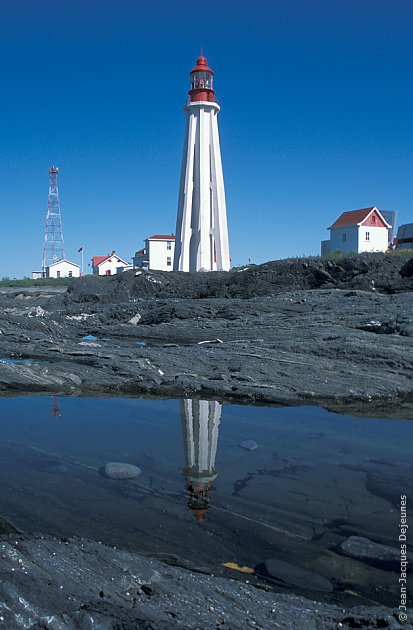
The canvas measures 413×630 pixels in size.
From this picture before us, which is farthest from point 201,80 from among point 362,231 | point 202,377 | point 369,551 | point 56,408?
point 369,551

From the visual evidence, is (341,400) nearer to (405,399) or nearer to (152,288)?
(405,399)

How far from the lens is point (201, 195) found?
32969mm

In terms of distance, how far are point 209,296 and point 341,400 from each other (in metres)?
18.9

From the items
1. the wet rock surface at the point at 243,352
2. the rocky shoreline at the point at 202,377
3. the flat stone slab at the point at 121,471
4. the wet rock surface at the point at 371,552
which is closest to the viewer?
the rocky shoreline at the point at 202,377

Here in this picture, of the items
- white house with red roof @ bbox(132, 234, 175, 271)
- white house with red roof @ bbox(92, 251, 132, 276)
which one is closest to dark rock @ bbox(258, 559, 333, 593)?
white house with red roof @ bbox(132, 234, 175, 271)

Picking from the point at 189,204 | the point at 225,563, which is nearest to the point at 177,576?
the point at 225,563

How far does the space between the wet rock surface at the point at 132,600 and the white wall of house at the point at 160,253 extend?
6134 centimetres

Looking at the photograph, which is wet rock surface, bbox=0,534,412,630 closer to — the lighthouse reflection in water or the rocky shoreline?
the rocky shoreline

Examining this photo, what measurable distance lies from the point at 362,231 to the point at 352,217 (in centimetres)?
218

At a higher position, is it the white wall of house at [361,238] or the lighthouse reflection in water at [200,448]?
the white wall of house at [361,238]

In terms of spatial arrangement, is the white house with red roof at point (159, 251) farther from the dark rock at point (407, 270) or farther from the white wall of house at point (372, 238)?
the dark rock at point (407, 270)

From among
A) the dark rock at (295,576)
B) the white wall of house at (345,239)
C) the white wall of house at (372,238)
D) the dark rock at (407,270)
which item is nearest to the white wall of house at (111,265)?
the white wall of house at (345,239)

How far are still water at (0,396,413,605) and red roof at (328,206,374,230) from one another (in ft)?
144

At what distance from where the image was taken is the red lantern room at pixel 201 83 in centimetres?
3400
